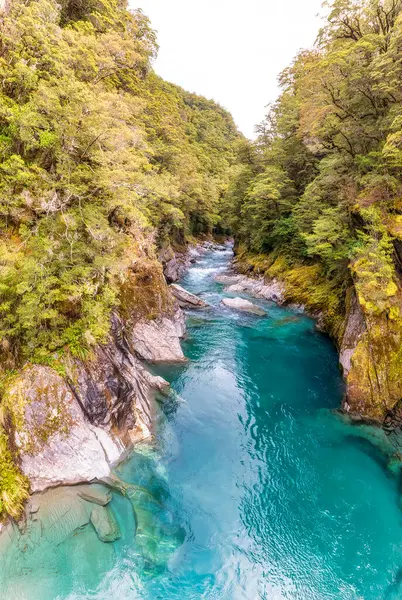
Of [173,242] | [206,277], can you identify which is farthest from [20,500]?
[173,242]

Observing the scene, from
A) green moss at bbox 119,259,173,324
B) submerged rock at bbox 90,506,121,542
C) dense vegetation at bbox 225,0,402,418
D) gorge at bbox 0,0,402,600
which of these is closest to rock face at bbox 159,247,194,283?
green moss at bbox 119,259,173,324

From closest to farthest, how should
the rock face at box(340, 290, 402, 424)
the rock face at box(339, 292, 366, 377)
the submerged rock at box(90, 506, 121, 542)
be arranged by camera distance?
the submerged rock at box(90, 506, 121, 542), the rock face at box(340, 290, 402, 424), the rock face at box(339, 292, 366, 377)

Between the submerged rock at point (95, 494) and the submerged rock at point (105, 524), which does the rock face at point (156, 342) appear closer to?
the submerged rock at point (95, 494)

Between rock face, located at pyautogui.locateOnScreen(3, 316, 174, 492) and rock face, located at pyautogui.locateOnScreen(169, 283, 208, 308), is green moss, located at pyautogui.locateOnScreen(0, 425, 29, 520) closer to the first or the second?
rock face, located at pyautogui.locateOnScreen(3, 316, 174, 492)

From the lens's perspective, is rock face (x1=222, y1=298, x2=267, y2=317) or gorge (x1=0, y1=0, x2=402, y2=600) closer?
gorge (x1=0, y1=0, x2=402, y2=600)

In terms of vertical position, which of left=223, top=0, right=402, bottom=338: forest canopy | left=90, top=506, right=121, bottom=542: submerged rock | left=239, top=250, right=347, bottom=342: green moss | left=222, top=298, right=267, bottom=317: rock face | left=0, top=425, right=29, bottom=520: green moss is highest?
left=223, top=0, right=402, bottom=338: forest canopy

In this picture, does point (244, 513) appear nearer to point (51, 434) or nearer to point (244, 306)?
point (51, 434)
